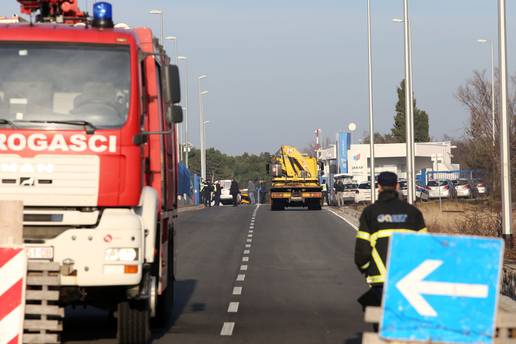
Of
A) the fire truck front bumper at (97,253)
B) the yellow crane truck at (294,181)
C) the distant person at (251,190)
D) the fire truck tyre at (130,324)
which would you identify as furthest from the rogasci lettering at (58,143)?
the distant person at (251,190)

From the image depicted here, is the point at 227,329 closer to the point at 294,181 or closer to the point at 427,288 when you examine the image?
the point at 427,288

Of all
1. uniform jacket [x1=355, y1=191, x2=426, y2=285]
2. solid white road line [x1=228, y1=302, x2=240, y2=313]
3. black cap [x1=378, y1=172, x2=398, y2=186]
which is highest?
black cap [x1=378, y1=172, x2=398, y2=186]

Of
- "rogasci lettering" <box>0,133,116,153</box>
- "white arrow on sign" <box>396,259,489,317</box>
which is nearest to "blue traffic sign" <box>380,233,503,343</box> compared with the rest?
"white arrow on sign" <box>396,259,489,317</box>

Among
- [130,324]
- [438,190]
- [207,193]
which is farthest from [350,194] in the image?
[130,324]

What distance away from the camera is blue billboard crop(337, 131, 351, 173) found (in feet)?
297

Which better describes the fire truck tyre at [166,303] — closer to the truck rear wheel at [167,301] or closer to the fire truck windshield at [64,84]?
the truck rear wheel at [167,301]

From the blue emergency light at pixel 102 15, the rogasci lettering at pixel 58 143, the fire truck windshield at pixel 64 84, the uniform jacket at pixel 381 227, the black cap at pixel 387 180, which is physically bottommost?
the uniform jacket at pixel 381 227

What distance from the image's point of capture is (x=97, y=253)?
11773mm

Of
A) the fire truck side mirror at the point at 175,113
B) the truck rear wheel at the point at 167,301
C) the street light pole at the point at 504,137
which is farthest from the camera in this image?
the street light pole at the point at 504,137

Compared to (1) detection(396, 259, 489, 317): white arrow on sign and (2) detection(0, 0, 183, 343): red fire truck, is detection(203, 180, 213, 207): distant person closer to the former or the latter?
(2) detection(0, 0, 183, 343): red fire truck

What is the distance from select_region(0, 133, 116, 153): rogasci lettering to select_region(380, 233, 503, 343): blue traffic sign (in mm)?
4758

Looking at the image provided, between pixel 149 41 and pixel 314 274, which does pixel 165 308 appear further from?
pixel 314 274

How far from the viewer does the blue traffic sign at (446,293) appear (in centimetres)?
799

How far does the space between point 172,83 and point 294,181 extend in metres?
43.3
